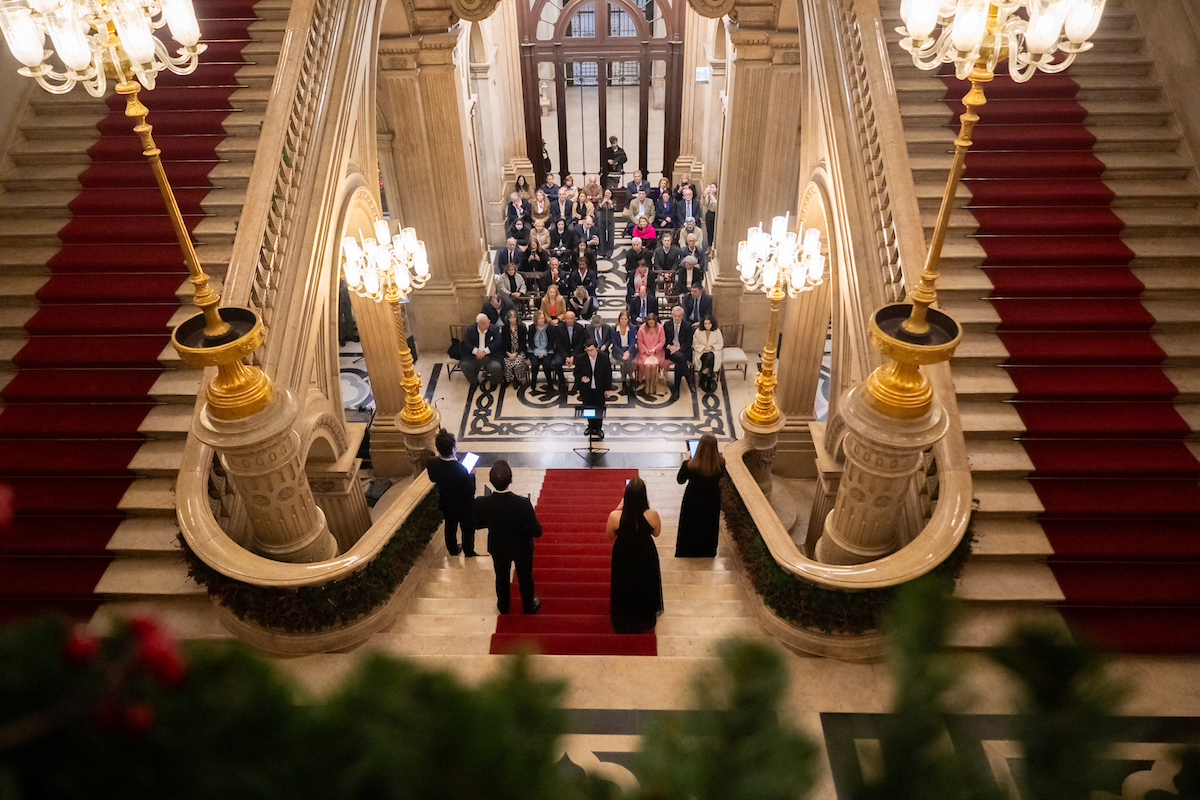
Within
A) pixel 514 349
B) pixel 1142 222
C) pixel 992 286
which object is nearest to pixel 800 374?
pixel 992 286

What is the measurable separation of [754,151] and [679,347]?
9.60 ft

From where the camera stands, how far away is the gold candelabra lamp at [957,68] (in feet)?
11.3

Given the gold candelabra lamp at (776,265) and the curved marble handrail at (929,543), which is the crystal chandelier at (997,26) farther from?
the gold candelabra lamp at (776,265)

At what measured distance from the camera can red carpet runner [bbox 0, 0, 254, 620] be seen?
541 centimetres

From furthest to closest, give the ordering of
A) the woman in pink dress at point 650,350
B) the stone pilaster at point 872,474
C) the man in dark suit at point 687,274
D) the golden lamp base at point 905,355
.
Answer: the man in dark suit at point 687,274, the woman in pink dress at point 650,350, the stone pilaster at point 872,474, the golden lamp base at point 905,355

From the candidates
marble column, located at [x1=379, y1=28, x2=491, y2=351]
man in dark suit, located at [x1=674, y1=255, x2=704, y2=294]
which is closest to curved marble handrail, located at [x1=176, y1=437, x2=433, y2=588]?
marble column, located at [x1=379, y1=28, x2=491, y2=351]

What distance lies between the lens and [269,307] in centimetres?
593

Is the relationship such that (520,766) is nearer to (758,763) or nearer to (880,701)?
(758,763)

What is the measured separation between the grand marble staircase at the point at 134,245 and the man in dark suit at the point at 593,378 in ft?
14.2

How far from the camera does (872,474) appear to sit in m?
4.53

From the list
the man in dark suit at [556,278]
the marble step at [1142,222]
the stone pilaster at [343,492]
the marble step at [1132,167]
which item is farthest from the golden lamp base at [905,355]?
the man in dark suit at [556,278]

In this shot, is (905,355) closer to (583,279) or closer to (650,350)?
(650,350)

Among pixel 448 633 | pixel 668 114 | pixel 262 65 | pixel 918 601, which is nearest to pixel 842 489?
pixel 448 633

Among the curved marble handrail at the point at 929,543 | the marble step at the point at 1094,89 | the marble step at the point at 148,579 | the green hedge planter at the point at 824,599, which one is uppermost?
the marble step at the point at 1094,89
